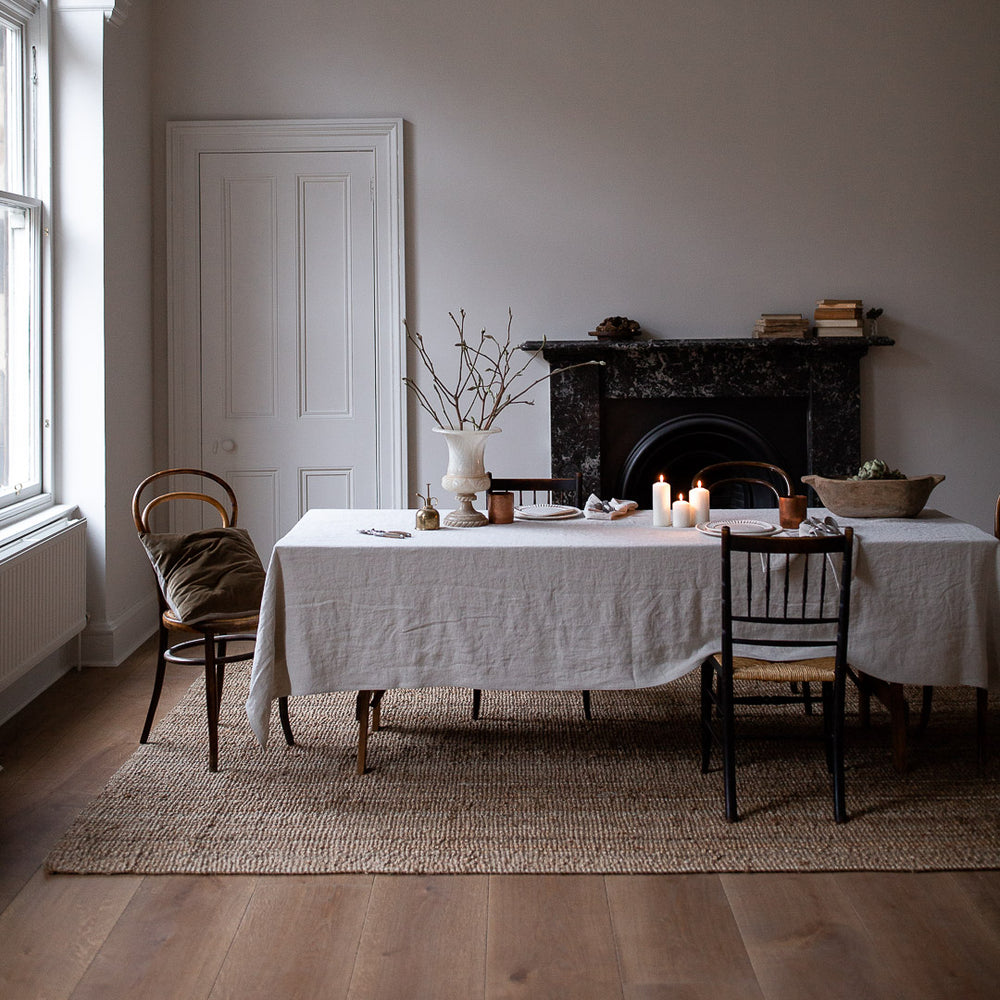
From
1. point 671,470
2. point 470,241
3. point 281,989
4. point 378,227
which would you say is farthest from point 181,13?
point 281,989

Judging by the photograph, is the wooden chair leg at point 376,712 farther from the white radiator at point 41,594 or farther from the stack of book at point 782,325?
the stack of book at point 782,325

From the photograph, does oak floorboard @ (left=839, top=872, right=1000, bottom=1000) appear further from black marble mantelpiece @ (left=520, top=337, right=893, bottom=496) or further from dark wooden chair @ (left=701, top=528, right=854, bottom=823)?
black marble mantelpiece @ (left=520, top=337, right=893, bottom=496)

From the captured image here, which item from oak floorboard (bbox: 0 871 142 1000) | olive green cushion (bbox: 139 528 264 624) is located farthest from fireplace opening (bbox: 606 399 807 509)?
oak floorboard (bbox: 0 871 142 1000)

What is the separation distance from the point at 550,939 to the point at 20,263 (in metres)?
3.34

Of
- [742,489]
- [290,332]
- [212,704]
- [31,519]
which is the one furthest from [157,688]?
[742,489]

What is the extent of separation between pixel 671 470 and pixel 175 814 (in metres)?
3.13

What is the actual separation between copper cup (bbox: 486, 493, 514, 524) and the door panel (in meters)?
1.90

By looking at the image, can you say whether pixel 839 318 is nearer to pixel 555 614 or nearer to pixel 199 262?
pixel 555 614

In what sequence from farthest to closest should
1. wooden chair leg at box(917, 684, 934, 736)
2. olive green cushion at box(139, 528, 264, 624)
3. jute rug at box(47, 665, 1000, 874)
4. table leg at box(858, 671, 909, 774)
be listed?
wooden chair leg at box(917, 684, 934, 736)
olive green cushion at box(139, 528, 264, 624)
table leg at box(858, 671, 909, 774)
jute rug at box(47, 665, 1000, 874)

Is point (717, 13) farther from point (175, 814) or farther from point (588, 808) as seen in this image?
point (175, 814)

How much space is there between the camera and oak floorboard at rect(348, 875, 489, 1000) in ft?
7.20

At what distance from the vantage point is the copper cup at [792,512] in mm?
3389

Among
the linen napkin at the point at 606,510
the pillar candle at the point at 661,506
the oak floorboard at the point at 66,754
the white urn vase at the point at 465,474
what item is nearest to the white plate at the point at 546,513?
the linen napkin at the point at 606,510

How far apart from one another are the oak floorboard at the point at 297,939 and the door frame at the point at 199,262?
2.85 meters
